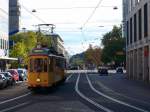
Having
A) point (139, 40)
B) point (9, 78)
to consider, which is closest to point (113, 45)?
point (139, 40)

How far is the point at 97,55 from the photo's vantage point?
19750 cm

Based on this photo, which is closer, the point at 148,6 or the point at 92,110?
the point at 92,110

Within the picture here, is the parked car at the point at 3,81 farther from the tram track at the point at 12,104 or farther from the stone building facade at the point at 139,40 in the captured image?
the stone building facade at the point at 139,40

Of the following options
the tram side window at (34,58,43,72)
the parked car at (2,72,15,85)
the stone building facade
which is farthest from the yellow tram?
the stone building facade

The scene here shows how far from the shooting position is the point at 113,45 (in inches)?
6422

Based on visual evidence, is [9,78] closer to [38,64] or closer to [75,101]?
[38,64]

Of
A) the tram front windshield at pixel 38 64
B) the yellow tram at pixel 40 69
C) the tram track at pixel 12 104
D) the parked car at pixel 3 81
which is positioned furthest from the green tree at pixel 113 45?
the tram track at pixel 12 104

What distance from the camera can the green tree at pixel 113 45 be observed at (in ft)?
523

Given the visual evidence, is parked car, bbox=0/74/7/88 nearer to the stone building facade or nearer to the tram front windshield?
the tram front windshield

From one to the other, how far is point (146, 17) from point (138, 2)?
661 centimetres

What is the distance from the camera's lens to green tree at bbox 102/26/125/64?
523ft

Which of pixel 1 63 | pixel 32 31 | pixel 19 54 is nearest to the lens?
pixel 1 63

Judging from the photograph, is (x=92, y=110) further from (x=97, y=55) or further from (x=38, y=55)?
(x=97, y=55)

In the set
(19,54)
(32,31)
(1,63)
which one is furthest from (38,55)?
(32,31)
